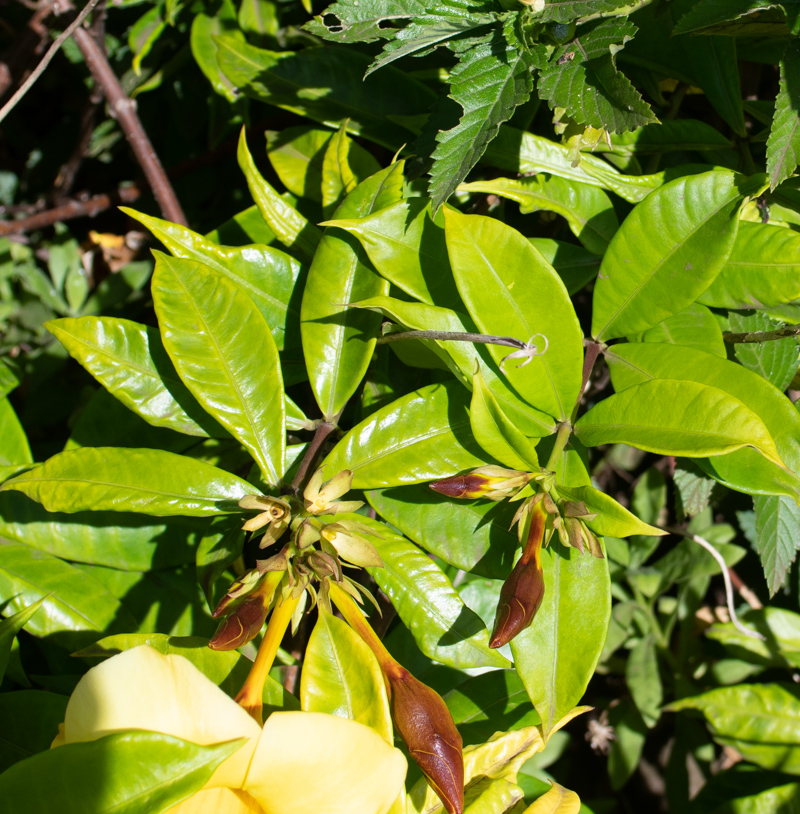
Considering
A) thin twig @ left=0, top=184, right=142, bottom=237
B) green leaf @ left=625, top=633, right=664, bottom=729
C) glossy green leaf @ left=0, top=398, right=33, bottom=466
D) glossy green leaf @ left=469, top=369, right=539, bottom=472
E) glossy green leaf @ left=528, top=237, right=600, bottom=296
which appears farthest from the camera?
thin twig @ left=0, top=184, right=142, bottom=237

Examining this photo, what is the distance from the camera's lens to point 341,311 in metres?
0.86

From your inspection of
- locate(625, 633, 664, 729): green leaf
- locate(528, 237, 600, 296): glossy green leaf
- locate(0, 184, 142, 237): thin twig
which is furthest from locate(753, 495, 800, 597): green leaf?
locate(0, 184, 142, 237): thin twig

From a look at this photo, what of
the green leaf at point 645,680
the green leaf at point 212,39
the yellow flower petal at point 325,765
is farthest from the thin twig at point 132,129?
the green leaf at point 645,680

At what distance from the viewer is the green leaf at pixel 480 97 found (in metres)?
0.77

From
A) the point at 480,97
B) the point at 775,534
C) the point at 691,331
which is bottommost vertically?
the point at 775,534

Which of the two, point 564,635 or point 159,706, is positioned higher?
point 159,706

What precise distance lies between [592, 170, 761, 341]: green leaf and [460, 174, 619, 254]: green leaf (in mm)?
97

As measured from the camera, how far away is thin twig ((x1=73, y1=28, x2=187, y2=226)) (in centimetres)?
125

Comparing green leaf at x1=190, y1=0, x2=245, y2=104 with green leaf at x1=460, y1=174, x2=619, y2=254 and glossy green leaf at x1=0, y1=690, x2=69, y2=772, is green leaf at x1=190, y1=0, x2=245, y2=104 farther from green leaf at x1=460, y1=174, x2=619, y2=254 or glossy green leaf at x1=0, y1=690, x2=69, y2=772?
glossy green leaf at x1=0, y1=690, x2=69, y2=772

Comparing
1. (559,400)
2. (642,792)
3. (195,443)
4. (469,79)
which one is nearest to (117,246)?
(195,443)

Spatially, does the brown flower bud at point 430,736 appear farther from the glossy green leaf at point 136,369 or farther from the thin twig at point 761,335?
the thin twig at point 761,335

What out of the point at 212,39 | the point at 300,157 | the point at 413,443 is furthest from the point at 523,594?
the point at 212,39

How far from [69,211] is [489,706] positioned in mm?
1393

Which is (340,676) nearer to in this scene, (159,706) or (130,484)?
(159,706)
